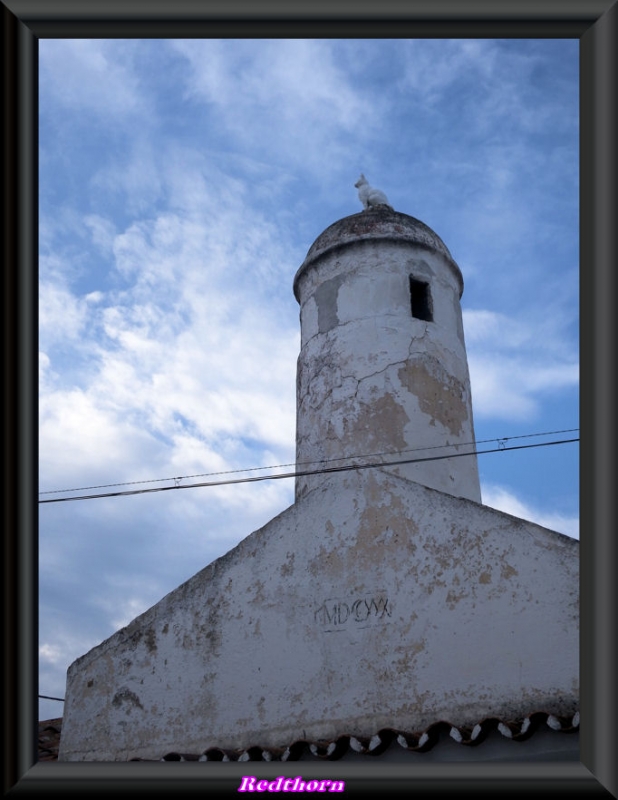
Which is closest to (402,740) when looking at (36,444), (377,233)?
(36,444)

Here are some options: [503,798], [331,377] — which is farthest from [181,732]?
[503,798]

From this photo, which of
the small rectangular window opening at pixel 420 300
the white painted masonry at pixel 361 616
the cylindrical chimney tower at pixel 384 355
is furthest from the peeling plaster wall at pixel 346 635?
the small rectangular window opening at pixel 420 300

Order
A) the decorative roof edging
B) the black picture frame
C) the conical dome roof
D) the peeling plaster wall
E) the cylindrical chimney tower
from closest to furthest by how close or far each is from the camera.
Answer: the black picture frame
the decorative roof edging
the peeling plaster wall
the cylindrical chimney tower
the conical dome roof

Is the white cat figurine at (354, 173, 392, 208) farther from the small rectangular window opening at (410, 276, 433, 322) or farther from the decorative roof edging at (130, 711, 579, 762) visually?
the decorative roof edging at (130, 711, 579, 762)

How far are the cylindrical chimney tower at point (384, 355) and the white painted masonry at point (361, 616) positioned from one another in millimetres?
32

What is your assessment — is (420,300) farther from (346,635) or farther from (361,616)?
(346,635)

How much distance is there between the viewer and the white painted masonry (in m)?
7.15

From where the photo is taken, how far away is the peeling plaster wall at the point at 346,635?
7.11 m

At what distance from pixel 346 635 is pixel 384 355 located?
347cm

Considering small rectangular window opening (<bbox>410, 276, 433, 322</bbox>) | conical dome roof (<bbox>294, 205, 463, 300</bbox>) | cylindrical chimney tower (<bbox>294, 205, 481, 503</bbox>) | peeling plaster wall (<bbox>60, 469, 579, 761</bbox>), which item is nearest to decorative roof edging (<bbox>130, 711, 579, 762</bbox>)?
peeling plaster wall (<bbox>60, 469, 579, 761</bbox>)

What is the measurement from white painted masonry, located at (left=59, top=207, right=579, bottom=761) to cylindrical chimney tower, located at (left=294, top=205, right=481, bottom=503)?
0.10 feet

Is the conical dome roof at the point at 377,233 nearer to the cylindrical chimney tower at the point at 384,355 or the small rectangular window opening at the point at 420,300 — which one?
the cylindrical chimney tower at the point at 384,355
